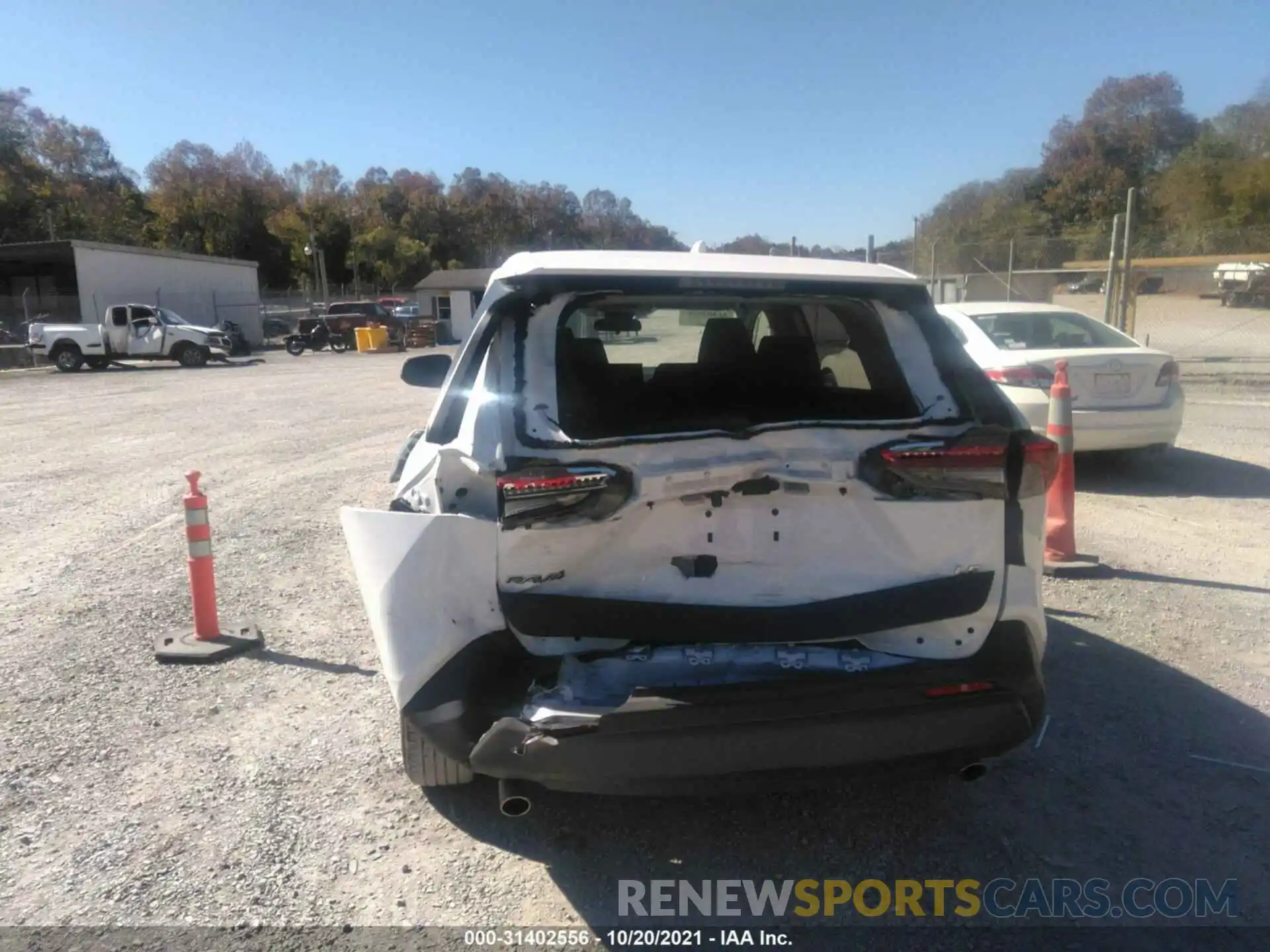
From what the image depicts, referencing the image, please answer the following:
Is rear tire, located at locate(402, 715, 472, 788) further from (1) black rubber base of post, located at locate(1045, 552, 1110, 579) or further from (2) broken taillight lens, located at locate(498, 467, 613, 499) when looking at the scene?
(1) black rubber base of post, located at locate(1045, 552, 1110, 579)

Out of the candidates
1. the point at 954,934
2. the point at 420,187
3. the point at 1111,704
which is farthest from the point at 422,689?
the point at 420,187

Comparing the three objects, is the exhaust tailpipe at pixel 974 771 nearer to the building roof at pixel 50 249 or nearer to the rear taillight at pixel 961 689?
the rear taillight at pixel 961 689

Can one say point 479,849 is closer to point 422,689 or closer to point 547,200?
point 422,689

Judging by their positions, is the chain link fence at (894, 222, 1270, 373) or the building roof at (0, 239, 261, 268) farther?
the building roof at (0, 239, 261, 268)

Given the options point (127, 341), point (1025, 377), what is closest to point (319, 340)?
point (127, 341)

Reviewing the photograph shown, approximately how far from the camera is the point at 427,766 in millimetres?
3176

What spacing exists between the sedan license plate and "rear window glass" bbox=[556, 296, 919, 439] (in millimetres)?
4004

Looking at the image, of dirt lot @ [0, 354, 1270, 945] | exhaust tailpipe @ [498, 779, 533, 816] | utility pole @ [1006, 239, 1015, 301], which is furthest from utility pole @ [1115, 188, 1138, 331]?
exhaust tailpipe @ [498, 779, 533, 816]

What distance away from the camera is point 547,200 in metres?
69.2

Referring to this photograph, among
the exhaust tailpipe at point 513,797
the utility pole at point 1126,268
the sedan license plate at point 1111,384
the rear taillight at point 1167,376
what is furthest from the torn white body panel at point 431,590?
the utility pole at point 1126,268

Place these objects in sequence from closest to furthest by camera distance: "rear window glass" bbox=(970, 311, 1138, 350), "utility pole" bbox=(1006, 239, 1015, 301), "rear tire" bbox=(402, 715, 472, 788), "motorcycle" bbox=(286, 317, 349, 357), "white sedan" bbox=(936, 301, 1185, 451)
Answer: "rear tire" bbox=(402, 715, 472, 788)
"white sedan" bbox=(936, 301, 1185, 451)
"rear window glass" bbox=(970, 311, 1138, 350)
"utility pole" bbox=(1006, 239, 1015, 301)
"motorcycle" bbox=(286, 317, 349, 357)

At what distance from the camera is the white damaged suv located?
8.19ft

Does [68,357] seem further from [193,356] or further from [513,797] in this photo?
[513,797]

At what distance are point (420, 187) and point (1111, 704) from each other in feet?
320
